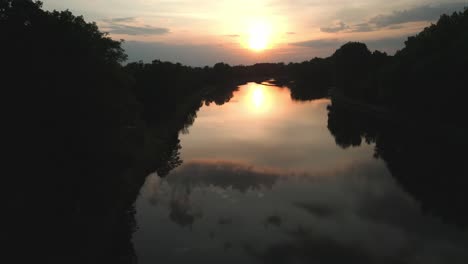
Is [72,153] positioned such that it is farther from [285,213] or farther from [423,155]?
[423,155]

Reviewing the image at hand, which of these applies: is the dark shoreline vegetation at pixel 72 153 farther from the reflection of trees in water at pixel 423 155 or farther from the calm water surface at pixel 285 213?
the calm water surface at pixel 285 213

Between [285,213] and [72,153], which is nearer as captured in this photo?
[72,153]

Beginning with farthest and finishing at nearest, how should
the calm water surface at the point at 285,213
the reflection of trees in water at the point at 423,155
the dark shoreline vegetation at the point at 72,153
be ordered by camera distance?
the reflection of trees in water at the point at 423,155
the calm water surface at the point at 285,213
the dark shoreline vegetation at the point at 72,153

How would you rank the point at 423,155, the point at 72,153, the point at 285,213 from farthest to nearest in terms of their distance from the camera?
the point at 423,155 < the point at 285,213 < the point at 72,153

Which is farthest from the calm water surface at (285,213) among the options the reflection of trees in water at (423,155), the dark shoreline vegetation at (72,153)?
the dark shoreline vegetation at (72,153)

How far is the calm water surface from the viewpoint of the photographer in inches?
913

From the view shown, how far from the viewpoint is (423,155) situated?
149ft

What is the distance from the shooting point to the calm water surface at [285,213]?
23.2 metres

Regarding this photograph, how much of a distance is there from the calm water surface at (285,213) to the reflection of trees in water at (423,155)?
164cm

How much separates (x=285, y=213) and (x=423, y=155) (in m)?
25.1

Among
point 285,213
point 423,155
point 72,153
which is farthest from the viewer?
point 423,155

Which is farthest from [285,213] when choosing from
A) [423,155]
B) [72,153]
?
[423,155]

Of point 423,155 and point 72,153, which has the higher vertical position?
point 72,153

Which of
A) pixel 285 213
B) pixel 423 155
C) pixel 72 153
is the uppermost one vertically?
pixel 72 153
